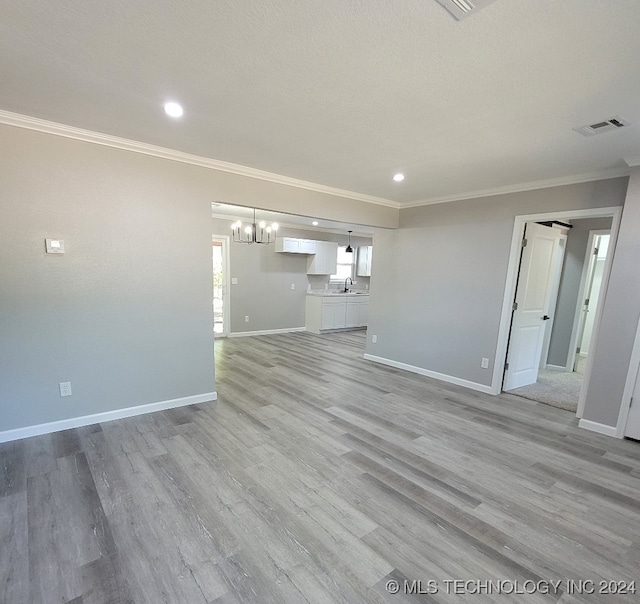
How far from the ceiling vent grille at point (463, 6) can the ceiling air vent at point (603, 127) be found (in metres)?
1.53

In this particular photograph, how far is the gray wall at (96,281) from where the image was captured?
2568 millimetres

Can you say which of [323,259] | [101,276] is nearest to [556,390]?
[323,259]

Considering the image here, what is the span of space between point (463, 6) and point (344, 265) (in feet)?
24.9

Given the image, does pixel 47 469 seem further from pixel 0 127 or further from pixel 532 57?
pixel 532 57

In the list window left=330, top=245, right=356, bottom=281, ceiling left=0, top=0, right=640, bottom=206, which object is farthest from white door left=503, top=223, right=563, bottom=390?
window left=330, top=245, right=356, bottom=281

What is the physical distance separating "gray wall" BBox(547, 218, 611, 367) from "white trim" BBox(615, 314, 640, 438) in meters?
2.27

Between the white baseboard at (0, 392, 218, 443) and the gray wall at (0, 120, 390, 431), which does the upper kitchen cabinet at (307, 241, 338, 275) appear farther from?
the white baseboard at (0, 392, 218, 443)

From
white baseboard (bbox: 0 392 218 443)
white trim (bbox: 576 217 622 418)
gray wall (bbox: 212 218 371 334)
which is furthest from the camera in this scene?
gray wall (bbox: 212 218 371 334)

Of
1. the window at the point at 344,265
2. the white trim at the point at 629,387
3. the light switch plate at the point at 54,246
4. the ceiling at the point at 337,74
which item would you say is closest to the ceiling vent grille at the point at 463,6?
the ceiling at the point at 337,74

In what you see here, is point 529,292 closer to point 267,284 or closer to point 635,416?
point 635,416

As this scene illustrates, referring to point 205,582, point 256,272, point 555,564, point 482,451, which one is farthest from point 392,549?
point 256,272

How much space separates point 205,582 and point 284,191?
3480 millimetres

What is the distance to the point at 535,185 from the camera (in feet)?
12.0

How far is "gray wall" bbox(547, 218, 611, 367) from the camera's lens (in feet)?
16.1
